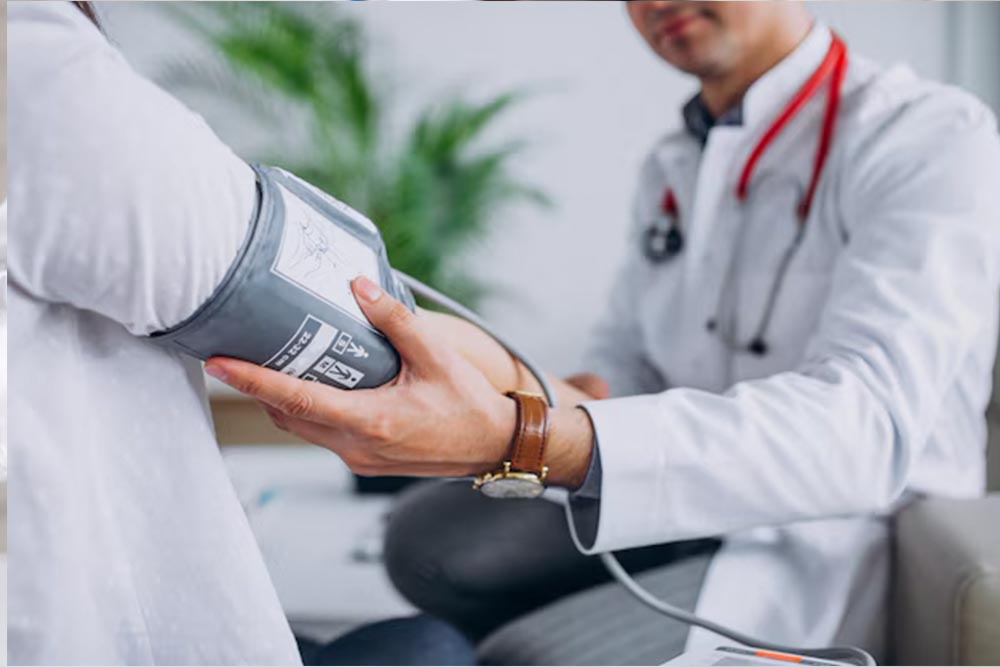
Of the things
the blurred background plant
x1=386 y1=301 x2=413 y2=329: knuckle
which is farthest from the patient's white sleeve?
the blurred background plant

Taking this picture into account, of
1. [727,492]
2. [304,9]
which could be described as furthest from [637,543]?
[304,9]

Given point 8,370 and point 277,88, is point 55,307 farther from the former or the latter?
point 277,88

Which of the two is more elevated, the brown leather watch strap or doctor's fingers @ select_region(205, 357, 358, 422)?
doctor's fingers @ select_region(205, 357, 358, 422)

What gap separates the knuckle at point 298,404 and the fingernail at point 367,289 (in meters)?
0.06

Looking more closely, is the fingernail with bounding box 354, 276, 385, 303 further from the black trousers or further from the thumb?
the black trousers

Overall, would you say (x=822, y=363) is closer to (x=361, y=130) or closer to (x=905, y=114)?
(x=905, y=114)

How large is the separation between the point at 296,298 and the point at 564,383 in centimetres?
33

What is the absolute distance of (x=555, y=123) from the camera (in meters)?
2.61

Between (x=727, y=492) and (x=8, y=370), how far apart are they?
1.42 feet

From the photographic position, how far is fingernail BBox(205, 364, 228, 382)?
1.69 feet

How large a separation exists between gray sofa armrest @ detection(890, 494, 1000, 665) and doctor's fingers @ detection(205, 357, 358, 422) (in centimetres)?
45

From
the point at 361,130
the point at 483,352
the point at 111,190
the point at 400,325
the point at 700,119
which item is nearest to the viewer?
the point at 111,190

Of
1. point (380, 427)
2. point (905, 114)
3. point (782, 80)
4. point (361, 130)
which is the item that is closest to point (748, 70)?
point (782, 80)

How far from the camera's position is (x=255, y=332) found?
498 mm
